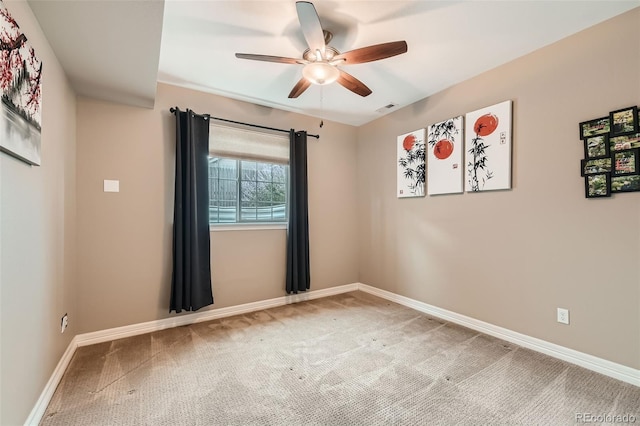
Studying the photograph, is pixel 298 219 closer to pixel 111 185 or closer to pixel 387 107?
pixel 387 107

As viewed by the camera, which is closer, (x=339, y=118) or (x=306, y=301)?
(x=306, y=301)

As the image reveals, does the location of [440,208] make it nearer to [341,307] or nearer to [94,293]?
[341,307]

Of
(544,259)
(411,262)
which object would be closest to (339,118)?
(411,262)

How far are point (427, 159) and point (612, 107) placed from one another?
154 centimetres

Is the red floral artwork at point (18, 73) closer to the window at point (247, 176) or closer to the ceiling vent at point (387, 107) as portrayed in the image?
the window at point (247, 176)

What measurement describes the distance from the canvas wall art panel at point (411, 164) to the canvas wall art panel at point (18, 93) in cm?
331

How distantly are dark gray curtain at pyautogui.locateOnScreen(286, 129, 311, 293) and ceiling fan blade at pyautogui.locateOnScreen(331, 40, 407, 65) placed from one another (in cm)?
166

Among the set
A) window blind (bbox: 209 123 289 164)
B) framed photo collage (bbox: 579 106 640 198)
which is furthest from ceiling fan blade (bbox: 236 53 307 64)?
framed photo collage (bbox: 579 106 640 198)

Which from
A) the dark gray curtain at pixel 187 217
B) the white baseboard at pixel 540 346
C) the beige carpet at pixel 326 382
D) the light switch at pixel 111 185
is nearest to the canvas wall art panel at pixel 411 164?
the white baseboard at pixel 540 346

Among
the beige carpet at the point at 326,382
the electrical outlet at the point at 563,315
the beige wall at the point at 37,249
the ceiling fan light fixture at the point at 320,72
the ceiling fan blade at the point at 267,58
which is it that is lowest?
the beige carpet at the point at 326,382

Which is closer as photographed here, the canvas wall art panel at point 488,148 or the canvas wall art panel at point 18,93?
the canvas wall art panel at point 18,93

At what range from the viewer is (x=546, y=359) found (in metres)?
2.21

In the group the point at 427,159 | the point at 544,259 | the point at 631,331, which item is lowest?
the point at 631,331

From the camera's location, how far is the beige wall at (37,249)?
128 centimetres
